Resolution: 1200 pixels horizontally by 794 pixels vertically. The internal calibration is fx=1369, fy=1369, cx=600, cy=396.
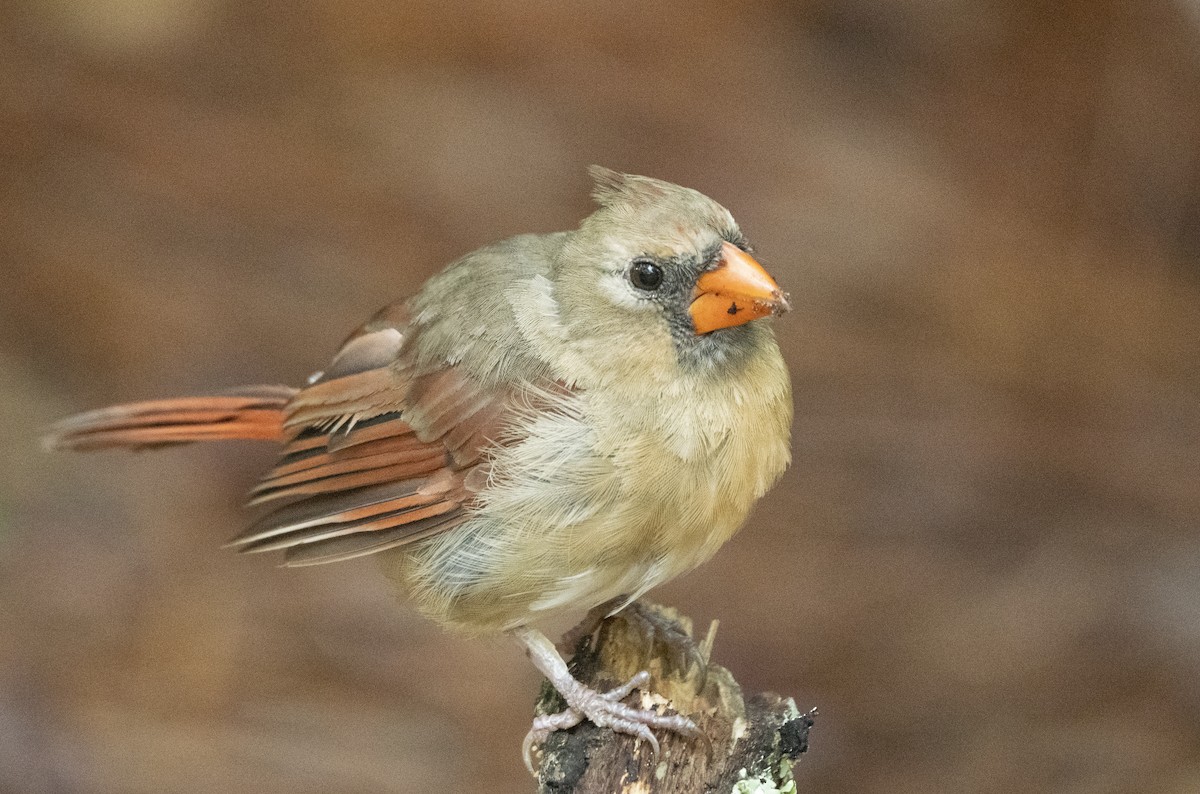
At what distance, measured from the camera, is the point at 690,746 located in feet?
7.95

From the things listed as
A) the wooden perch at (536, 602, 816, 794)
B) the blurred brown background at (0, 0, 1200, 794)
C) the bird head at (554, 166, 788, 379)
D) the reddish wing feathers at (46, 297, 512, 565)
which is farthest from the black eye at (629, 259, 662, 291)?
the blurred brown background at (0, 0, 1200, 794)

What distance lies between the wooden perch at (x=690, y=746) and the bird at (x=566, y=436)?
0.03 m

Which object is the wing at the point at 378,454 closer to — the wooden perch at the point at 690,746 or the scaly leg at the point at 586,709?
the scaly leg at the point at 586,709

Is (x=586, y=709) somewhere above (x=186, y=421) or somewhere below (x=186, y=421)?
below

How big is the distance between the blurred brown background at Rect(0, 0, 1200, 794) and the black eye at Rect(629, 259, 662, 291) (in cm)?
197

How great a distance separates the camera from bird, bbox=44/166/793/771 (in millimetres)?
2488

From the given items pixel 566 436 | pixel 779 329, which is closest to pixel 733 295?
pixel 566 436

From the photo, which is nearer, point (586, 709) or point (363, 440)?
point (586, 709)

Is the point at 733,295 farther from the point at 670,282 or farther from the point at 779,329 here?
the point at 779,329

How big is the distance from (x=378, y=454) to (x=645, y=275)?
0.66 m

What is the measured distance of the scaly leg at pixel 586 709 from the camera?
2.42 meters

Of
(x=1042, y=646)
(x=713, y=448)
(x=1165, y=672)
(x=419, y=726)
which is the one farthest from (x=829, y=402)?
(x=713, y=448)

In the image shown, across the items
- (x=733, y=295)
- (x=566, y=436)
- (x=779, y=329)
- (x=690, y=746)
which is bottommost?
(x=690, y=746)

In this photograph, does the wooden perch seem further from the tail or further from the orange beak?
the tail
